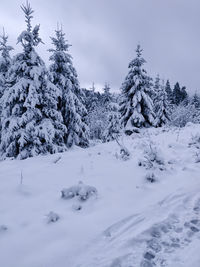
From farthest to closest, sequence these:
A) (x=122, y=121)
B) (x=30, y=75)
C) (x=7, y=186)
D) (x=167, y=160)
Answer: (x=122, y=121) < (x=30, y=75) < (x=167, y=160) < (x=7, y=186)

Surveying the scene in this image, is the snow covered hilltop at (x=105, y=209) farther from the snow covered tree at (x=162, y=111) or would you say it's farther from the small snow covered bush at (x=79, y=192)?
the snow covered tree at (x=162, y=111)

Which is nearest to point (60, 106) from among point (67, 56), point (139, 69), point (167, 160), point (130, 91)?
point (67, 56)

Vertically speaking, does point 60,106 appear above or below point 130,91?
below

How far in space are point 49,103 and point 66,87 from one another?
4.13 meters

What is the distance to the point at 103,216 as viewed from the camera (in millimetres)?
3703

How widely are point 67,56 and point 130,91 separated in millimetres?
7116

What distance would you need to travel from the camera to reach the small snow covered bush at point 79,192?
13.8 feet

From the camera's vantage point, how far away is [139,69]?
20250 mm

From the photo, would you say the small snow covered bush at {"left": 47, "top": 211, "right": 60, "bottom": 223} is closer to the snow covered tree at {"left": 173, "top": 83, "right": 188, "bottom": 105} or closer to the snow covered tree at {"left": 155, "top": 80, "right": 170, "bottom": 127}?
the snow covered tree at {"left": 155, "top": 80, "right": 170, "bottom": 127}

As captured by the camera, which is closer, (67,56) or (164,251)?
(164,251)

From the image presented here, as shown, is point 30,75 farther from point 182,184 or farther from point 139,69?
point 139,69

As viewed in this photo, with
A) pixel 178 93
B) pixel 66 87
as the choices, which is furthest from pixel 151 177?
pixel 178 93

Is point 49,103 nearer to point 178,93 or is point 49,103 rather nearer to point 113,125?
point 113,125

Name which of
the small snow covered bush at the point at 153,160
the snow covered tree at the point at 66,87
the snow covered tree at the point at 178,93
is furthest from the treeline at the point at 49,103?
the snow covered tree at the point at 178,93
